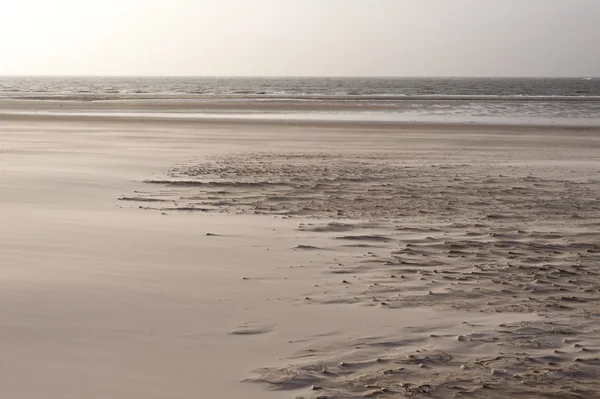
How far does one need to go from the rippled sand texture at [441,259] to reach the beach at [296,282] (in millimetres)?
22

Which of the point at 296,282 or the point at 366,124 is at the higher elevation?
the point at 366,124

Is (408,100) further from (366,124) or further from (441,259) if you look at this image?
(441,259)

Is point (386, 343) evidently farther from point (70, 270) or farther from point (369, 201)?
point (369, 201)

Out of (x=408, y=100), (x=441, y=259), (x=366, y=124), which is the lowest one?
(x=441, y=259)

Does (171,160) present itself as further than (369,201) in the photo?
Yes

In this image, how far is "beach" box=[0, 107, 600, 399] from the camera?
4.01m

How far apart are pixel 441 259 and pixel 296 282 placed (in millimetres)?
1620

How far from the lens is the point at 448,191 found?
11156mm

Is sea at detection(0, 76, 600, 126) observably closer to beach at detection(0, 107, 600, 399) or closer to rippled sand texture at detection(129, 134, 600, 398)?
rippled sand texture at detection(129, 134, 600, 398)

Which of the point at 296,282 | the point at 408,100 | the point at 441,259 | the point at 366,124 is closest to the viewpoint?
the point at 296,282

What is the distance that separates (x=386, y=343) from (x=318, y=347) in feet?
1.42

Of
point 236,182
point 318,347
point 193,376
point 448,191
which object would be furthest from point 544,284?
point 236,182

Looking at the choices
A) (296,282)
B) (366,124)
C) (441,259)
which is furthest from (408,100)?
(296,282)

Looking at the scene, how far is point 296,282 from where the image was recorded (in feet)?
19.5
